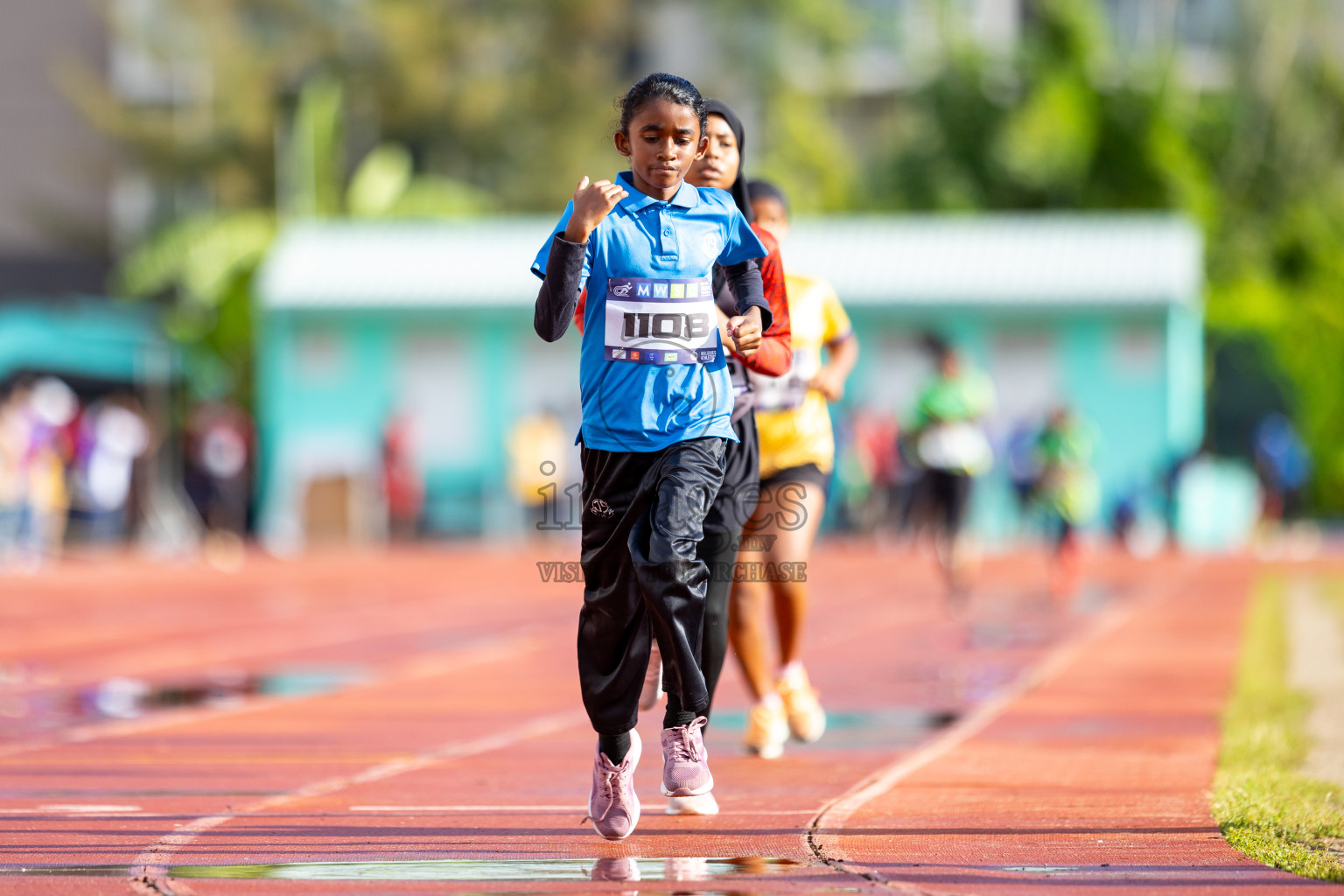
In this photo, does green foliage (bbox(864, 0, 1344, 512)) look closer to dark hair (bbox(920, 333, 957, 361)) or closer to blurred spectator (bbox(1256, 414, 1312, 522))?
blurred spectator (bbox(1256, 414, 1312, 522))

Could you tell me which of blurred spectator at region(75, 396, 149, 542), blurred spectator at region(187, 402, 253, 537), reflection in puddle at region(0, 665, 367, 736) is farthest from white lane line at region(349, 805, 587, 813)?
blurred spectator at region(75, 396, 149, 542)

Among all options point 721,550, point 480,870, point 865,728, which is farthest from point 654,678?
point 865,728

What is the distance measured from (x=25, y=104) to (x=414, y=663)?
3763cm

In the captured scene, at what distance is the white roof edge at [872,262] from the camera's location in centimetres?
2817

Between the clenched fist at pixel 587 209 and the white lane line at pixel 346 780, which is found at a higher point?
the clenched fist at pixel 587 209

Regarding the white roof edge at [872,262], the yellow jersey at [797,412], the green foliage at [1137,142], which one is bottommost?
the yellow jersey at [797,412]

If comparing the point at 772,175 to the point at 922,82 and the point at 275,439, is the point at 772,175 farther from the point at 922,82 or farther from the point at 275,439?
the point at 275,439

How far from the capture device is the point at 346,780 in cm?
668

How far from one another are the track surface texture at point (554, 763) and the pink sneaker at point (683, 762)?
13 centimetres

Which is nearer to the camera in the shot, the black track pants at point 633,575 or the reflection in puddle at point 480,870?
the reflection in puddle at point 480,870

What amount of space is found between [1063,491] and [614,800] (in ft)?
35.0

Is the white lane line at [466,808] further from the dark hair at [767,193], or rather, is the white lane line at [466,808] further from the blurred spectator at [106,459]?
the blurred spectator at [106,459]

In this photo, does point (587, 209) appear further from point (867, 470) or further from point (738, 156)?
point (867, 470)

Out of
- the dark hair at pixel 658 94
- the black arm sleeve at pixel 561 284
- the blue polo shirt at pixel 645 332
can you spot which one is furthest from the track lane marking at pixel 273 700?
the dark hair at pixel 658 94
